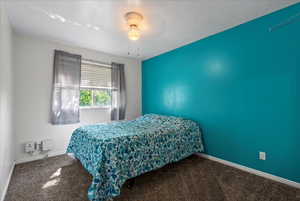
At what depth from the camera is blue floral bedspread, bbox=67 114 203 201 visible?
157 centimetres

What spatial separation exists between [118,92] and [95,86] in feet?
1.93

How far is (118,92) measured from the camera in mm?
3686

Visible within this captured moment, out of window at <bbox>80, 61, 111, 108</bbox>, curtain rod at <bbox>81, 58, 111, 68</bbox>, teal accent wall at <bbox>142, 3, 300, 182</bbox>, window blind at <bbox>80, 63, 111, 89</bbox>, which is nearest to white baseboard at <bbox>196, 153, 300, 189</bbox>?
teal accent wall at <bbox>142, 3, 300, 182</bbox>

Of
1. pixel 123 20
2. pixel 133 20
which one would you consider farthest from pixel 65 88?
pixel 133 20

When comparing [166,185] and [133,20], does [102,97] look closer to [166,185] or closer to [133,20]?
[133,20]

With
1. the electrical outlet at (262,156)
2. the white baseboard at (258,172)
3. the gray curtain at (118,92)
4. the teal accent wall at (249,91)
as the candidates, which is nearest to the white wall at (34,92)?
the gray curtain at (118,92)

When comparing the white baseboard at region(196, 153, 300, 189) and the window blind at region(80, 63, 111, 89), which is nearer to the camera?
the white baseboard at region(196, 153, 300, 189)

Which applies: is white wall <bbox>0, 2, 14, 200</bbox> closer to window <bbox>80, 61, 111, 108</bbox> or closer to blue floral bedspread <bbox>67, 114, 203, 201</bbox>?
blue floral bedspread <bbox>67, 114, 203, 201</bbox>

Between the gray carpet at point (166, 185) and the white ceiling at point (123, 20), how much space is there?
7.67ft

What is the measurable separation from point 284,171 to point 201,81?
1805mm

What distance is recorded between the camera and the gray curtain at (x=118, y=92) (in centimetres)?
362

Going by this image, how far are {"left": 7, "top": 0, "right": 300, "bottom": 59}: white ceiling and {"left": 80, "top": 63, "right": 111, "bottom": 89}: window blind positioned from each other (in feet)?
1.92

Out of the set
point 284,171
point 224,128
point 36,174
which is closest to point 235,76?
point 224,128

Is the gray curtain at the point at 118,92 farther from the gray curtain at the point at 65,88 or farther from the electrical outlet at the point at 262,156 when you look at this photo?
the electrical outlet at the point at 262,156
